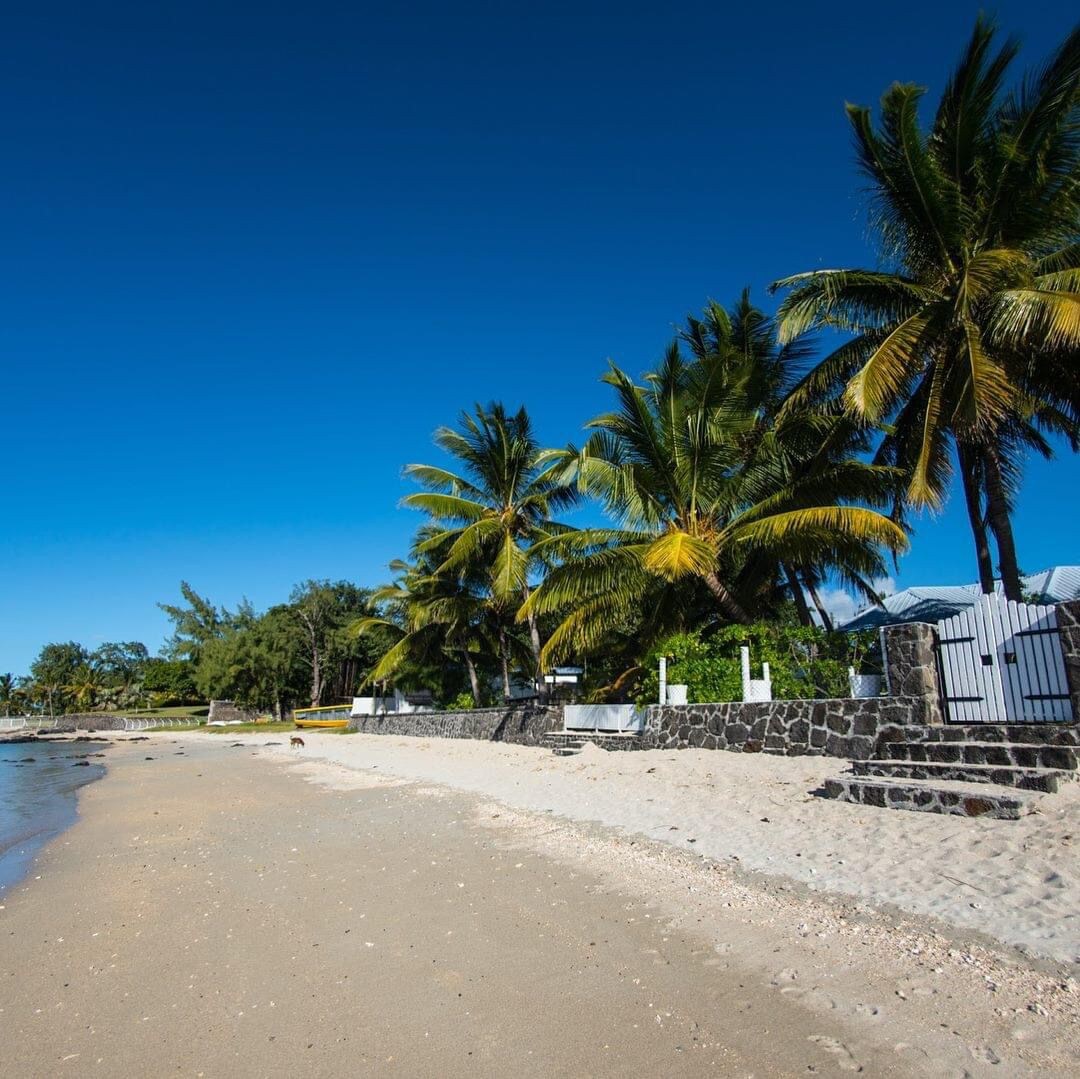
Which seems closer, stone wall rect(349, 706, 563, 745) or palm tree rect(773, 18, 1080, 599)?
palm tree rect(773, 18, 1080, 599)

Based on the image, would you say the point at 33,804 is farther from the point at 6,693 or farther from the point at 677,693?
the point at 6,693

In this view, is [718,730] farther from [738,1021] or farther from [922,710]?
[738,1021]

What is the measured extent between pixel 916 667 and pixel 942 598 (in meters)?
13.3

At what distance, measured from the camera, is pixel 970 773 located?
7.49 metres

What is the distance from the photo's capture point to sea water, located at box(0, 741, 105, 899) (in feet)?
32.0

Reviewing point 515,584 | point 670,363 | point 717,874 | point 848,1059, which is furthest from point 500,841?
point 515,584

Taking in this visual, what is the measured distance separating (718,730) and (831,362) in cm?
737

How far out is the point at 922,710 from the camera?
890 cm

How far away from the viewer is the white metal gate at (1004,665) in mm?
8039

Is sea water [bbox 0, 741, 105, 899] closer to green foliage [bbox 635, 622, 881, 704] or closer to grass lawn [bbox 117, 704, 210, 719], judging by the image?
green foliage [bbox 635, 622, 881, 704]

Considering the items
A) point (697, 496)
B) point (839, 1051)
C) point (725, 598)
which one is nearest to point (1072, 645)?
point (839, 1051)

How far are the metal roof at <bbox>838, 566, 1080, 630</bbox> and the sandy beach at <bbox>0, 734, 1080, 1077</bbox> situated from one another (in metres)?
11.2

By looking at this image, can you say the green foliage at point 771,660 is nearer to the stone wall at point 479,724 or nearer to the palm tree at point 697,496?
the palm tree at point 697,496

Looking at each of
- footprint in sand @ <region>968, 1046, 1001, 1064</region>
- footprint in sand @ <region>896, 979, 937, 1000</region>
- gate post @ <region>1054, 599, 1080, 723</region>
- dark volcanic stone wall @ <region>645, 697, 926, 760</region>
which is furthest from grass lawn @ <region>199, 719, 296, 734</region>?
footprint in sand @ <region>968, 1046, 1001, 1064</region>
